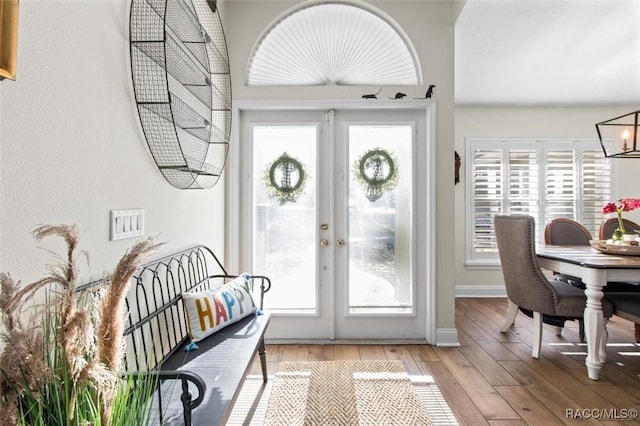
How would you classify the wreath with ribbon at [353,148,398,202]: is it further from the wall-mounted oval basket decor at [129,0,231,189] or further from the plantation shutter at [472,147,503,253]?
the plantation shutter at [472,147,503,253]

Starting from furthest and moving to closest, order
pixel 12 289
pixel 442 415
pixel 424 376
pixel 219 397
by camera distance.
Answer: pixel 424 376 < pixel 442 415 < pixel 219 397 < pixel 12 289

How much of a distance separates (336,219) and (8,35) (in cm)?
251

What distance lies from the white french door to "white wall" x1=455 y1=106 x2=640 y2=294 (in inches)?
82.7

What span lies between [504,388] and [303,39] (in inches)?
122

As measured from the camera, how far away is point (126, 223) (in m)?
1.50

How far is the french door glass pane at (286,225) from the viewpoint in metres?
3.10

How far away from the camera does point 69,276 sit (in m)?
0.71

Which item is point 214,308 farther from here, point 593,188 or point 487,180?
point 593,188

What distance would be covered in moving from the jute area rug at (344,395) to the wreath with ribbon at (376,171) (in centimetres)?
144

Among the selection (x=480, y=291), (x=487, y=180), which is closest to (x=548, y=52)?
(x=487, y=180)

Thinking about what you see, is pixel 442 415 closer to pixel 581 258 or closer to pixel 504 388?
pixel 504 388

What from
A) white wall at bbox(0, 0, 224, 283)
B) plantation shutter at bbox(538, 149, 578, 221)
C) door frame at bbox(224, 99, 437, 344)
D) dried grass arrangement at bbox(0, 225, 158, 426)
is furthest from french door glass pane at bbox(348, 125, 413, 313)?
plantation shutter at bbox(538, 149, 578, 221)

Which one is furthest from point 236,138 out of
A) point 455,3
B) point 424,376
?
point 424,376

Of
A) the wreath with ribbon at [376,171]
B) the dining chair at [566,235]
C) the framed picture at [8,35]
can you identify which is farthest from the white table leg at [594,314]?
the framed picture at [8,35]
